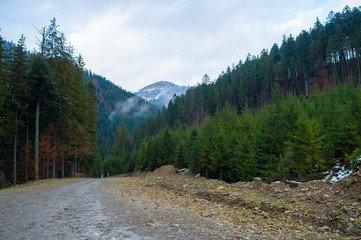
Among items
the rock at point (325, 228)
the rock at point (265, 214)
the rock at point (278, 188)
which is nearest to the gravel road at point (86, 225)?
the rock at point (265, 214)

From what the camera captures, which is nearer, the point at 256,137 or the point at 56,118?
the point at 256,137

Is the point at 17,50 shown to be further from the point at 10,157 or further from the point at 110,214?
the point at 110,214

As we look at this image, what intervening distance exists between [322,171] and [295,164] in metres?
1.64

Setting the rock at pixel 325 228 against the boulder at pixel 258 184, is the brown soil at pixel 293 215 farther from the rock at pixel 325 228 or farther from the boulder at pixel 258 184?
the boulder at pixel 258 184

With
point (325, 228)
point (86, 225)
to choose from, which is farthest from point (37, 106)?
point (325, 228)

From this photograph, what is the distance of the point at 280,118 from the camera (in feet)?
65.0

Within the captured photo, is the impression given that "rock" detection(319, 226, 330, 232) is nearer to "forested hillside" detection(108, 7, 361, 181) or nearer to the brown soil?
the brown soil

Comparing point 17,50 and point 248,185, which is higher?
point 17,50

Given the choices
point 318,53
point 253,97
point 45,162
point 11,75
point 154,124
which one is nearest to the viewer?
point 11,75

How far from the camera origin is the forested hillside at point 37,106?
22202 mm

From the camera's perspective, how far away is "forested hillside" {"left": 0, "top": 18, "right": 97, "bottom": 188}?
72.8 feet

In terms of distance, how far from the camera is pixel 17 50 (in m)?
23.1

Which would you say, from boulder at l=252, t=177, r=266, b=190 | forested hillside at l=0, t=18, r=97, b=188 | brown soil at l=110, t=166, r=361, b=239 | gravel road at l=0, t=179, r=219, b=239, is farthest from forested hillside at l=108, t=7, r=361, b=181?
forested hillside at l=0, t=18, r=97, b=188

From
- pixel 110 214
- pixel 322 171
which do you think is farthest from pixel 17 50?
pixel 322 171
